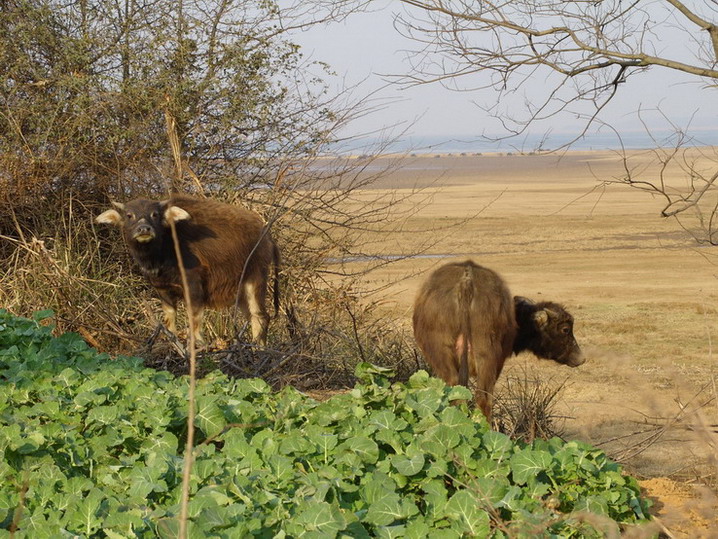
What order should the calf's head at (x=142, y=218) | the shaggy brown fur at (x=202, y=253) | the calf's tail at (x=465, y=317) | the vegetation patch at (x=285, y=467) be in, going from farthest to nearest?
the shaggy brown fur at (x=202, y=253), the calf's head at (x=142, y=218), the calf's tail at (x=465, y=317), the vegetation patch at (x=285, y=467)

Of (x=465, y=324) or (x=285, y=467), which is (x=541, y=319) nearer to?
(x=465, y=324)

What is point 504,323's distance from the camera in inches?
300

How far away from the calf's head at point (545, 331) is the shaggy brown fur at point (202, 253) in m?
2.79

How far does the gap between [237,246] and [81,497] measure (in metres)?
6.22

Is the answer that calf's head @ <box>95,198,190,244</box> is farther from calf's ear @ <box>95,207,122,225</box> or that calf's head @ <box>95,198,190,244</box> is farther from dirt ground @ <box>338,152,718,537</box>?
dirt ground @ <box>338,152,718,537</box>

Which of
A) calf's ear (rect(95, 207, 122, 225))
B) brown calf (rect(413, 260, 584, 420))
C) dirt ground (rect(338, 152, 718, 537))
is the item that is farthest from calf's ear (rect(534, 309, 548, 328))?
calf's ear (rect(95, 207, 122, 225))

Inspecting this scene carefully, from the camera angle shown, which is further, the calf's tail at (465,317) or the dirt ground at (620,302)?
the calf's tail at (465,317)

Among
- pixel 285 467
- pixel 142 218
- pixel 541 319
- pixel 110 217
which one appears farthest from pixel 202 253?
pixel 285 467

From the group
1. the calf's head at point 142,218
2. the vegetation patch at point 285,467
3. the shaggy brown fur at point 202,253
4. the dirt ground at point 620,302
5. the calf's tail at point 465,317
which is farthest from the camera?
the shaggy brown fur at point 202,253

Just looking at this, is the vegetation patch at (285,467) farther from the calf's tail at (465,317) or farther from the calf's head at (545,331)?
the calf's head at (545,331)

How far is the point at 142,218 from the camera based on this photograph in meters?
9.82

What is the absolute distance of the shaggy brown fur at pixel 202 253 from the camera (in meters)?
9.98

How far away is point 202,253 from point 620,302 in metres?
9.90

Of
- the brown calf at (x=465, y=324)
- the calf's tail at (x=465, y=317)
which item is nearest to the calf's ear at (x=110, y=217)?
the brown calf at (x=465, y=324)
